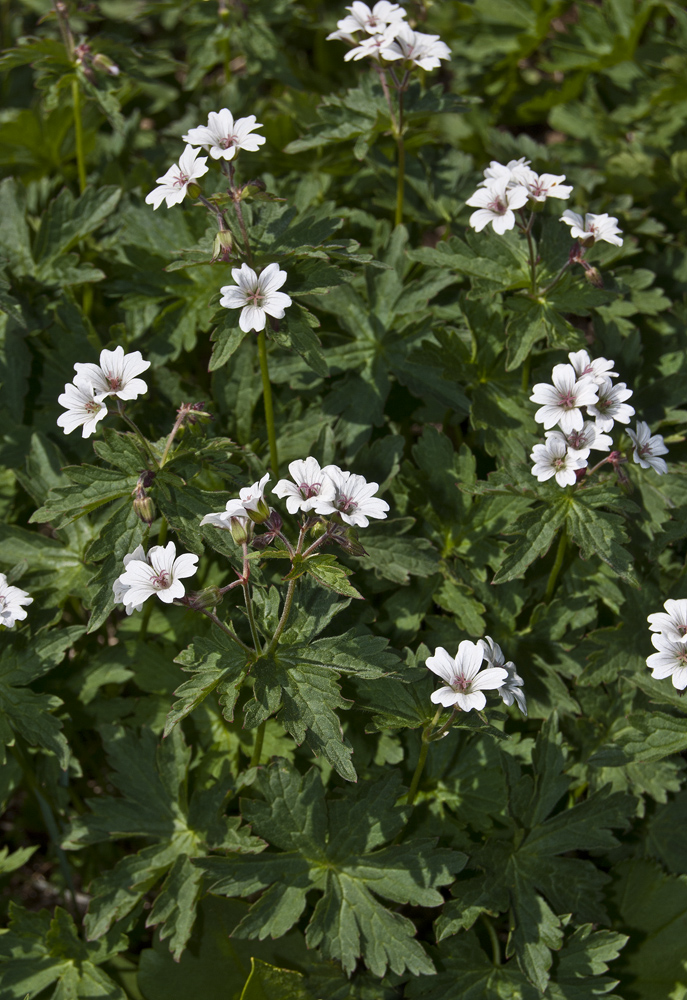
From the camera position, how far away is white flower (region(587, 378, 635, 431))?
345 centimetres

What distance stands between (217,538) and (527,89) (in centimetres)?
508

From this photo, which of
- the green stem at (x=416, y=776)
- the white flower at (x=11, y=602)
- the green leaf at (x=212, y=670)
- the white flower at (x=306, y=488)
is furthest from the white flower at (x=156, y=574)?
the green stem at (x=416, y=776)

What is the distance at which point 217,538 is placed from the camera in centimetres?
340

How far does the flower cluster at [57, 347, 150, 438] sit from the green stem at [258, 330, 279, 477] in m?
0.66

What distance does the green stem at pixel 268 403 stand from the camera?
12.8ft

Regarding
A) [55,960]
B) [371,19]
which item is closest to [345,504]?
[55,960]

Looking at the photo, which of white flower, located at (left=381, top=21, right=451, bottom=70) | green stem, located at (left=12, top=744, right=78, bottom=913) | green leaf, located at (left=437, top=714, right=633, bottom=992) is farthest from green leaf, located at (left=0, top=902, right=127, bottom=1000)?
white flower, located at (left=381, top=21, right=451, bottom=70)

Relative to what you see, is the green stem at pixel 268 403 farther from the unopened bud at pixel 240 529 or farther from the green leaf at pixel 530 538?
the green leaf at pixel 530 538

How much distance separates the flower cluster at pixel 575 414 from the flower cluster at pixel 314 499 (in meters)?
0.73

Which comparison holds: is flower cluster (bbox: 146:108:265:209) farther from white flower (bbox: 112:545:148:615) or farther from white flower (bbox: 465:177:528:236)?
white flower (bbox: 112:545:148:615)

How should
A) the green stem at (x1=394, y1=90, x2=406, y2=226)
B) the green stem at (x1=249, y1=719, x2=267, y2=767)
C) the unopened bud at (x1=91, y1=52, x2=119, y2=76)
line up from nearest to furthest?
the green stem at (x1=249, y1=719, x2=267, y2=767)
the green stem at (x1=394, y1=90, x2=406, y2=226)
the unopened bud at (x1=91, y1=52, x2=119, y2=76)

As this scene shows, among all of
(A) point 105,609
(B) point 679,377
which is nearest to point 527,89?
(B) point 679,377

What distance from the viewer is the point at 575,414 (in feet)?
11.0

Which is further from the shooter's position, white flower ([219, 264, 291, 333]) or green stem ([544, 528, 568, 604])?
green stem ([544, 528, 568, 604])
